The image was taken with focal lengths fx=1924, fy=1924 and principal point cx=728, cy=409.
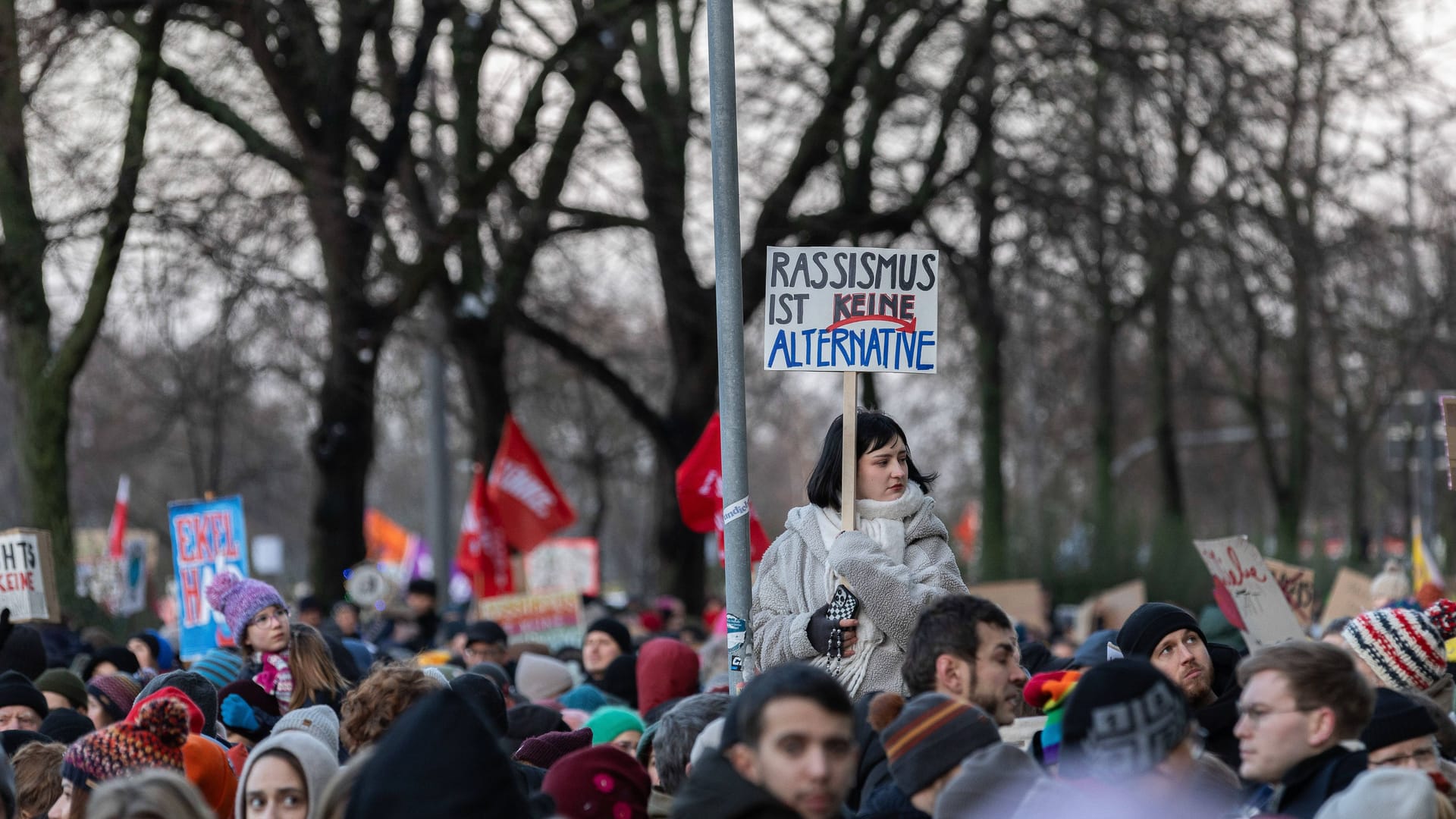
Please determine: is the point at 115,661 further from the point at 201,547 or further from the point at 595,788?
the point at 595,788

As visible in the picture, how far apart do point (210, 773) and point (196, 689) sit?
4.05 ft

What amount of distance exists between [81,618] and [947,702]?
10.9 metres

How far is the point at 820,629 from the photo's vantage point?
6.24 m

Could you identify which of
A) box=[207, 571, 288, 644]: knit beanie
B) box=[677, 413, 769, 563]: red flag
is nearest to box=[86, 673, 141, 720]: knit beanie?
box=[207, 571, 288, 644]: knit beanie

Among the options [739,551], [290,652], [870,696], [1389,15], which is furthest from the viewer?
[1389,15]

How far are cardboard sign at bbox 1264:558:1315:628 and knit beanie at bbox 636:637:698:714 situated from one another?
4312 mm

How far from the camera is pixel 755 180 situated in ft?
66.6

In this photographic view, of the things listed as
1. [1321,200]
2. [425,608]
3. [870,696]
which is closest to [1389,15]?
[1321,200]

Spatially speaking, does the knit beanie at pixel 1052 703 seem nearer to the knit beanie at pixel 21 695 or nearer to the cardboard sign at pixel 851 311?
the cardboard sign at pixel 851 311

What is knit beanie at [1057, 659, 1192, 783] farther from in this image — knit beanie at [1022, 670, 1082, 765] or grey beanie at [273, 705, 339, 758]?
grey beanie at [273, 705, 339, 758]

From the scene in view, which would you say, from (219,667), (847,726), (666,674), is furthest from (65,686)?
(847,726)

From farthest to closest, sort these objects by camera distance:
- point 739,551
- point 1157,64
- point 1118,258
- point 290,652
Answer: point 1118,258 → point 1157,64 → point 290,652 → point 739,551

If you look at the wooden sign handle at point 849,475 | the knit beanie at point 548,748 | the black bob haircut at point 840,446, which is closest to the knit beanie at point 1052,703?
the wooden sign handle at point 849,475

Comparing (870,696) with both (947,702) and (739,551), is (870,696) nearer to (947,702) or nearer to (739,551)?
(947,702)
